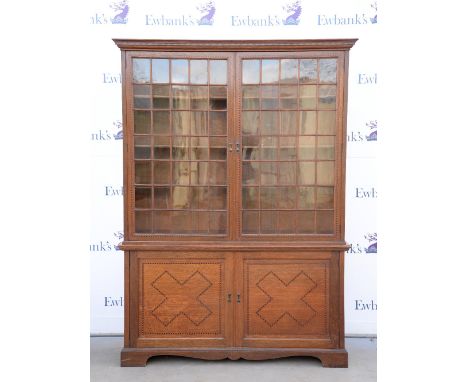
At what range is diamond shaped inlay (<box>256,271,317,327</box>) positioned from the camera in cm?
312

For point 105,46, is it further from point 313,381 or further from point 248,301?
point 313,381

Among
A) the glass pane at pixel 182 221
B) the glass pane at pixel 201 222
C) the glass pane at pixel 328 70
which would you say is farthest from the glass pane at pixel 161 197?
the glass pane at pixel 328 70

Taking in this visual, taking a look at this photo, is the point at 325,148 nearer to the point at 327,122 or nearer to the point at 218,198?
the point at 327,122

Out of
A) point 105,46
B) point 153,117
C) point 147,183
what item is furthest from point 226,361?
point 105,46

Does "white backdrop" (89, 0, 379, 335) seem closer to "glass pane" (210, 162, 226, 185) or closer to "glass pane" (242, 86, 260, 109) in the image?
"glass pane" (242, 86, 260, 109)

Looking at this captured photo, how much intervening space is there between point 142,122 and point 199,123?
390 millimetres

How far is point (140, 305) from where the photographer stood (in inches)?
123

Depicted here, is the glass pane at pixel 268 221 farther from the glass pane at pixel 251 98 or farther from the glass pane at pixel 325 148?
the glass pane at pixel 251 98

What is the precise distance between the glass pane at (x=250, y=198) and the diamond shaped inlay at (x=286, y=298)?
481mm

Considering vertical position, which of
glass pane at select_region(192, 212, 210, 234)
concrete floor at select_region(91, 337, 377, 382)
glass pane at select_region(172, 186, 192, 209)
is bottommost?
concrete floor at select_region(91, 337, 377, 382)

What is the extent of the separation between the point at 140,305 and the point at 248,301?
2.45 feet

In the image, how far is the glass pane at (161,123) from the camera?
3.10m

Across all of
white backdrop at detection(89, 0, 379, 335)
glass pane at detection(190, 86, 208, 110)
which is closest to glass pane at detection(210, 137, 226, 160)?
glass pane at detection(190, 86, 208, 110)

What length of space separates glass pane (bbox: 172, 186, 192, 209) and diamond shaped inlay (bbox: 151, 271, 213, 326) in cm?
47
